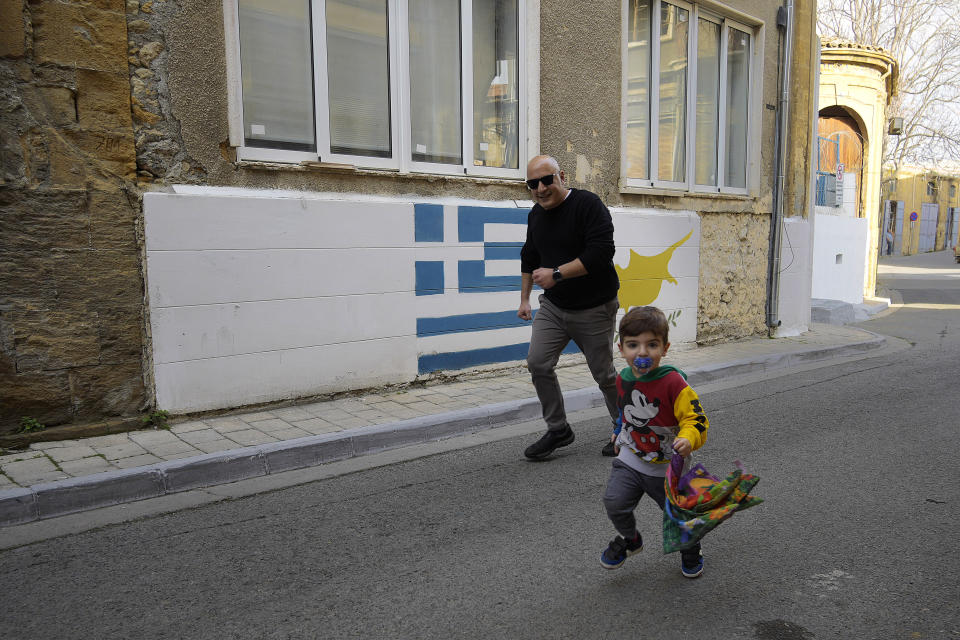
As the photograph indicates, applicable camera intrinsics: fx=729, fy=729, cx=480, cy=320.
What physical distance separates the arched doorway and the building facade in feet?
27.5

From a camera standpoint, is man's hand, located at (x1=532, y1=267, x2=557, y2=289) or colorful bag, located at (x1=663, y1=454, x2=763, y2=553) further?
man's hand, located at (x1=532, y1=267, x2=557, y2=289)

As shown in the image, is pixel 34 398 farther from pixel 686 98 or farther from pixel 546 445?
pixel 686 98

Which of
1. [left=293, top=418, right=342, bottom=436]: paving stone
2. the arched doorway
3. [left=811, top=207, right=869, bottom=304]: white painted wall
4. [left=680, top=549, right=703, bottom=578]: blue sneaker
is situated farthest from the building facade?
the arched doorway

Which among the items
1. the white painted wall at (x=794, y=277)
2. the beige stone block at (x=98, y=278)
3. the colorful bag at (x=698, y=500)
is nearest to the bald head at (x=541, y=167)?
the colorful bag at (x=698, y=500)

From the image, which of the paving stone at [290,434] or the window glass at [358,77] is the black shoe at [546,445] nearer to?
the paving stone at [290,434]

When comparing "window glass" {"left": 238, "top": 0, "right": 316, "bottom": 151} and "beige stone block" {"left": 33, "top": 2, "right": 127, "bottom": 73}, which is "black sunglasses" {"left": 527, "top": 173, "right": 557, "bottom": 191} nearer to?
"window glass" {"left": 238, "top": 0, "right": 316, "bottom": 151}

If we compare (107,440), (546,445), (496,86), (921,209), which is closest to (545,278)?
(546,445)

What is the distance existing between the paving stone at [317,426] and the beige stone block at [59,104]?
2.63m

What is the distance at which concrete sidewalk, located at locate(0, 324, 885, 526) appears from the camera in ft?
13.7

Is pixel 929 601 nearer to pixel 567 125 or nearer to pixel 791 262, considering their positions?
pixel 567 125

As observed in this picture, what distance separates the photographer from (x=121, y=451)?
4793 millimetres

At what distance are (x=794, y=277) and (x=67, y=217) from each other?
9.69 m

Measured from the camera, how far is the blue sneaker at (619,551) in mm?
3230

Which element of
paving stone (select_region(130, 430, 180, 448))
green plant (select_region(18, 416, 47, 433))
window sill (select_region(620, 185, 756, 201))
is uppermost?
window sill (select_region(620, 185, 756, 201))
